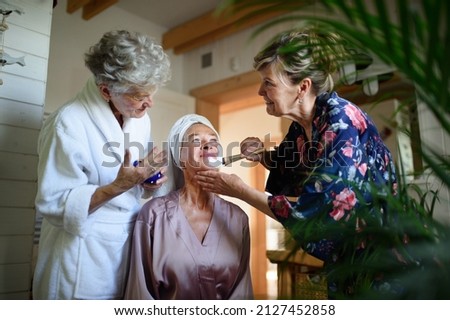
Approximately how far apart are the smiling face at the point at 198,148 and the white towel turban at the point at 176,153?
0.06ft

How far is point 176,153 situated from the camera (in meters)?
1.27

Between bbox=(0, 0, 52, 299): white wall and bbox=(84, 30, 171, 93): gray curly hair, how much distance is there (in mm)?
263

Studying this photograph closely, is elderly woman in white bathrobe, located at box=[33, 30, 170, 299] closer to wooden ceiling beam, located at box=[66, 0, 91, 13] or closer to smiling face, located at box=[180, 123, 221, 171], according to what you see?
smiling face, located at box=[180, 123, 221, 171]

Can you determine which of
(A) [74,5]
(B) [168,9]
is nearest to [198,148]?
(A) [74,5]

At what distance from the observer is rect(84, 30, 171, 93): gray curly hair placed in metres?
1.05

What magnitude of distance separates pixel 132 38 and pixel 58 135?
0.35 metres

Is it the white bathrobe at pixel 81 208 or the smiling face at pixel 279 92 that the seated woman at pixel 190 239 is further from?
the smiling face at pixel 279 92

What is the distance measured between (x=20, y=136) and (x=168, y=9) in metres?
1.80

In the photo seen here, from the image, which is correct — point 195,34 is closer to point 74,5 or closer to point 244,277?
point 74,5

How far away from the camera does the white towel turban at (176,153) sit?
1.26m

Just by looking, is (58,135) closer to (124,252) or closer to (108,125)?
(108,125)
